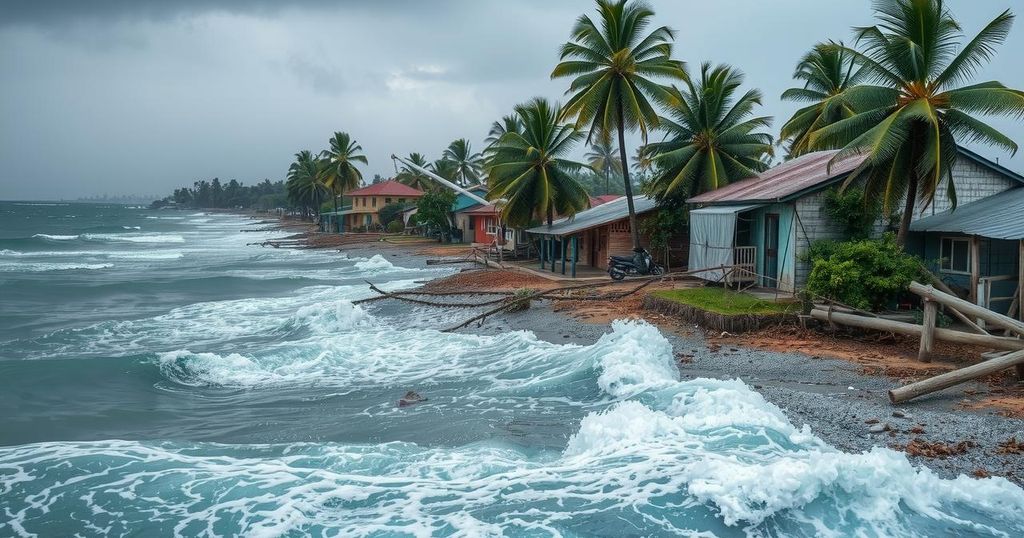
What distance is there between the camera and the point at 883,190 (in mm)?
17094

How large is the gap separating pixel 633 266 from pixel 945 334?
13.4m

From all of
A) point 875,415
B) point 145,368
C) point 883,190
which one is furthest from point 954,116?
point 145,368

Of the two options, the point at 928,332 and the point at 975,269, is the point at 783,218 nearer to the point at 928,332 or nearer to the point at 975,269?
the point at 975,269

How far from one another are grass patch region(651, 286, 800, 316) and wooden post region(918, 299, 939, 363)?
3521 mm

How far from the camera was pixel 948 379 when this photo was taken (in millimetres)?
10609

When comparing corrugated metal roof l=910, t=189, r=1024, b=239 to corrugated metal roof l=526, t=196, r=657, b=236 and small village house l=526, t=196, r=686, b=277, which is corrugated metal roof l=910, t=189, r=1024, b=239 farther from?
corrugated metal roof l=526, t=196, r=657, b=236

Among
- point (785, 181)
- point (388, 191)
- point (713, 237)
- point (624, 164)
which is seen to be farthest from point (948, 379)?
point (388, 191)

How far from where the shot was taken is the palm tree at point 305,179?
89.2 meters

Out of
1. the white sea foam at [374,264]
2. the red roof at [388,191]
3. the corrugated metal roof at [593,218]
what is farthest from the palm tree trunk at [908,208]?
the red roof at [388,191]

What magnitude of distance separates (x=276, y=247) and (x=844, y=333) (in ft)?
175

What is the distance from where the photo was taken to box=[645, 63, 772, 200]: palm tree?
26.5 meters

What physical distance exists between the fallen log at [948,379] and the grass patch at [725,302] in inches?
229

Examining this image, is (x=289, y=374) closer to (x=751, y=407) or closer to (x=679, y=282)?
(x=751, y=407)

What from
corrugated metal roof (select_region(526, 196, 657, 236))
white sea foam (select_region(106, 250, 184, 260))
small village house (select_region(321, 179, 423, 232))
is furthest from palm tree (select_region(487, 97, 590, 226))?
small village house (select_region(321, 179, 423, 232))
